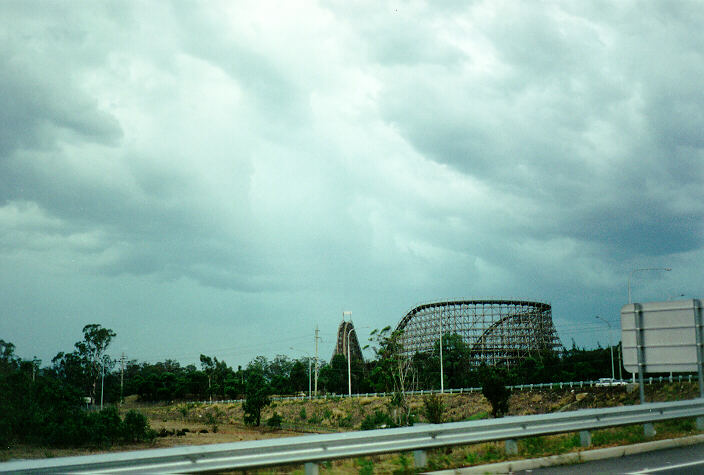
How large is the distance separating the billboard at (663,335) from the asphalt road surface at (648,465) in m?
3.40

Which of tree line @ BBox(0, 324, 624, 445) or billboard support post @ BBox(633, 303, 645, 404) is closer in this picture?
billboard support post @ BBox(633, 303, 645, 404)

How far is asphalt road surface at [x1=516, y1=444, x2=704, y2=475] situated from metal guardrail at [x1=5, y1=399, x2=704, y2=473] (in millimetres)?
1001

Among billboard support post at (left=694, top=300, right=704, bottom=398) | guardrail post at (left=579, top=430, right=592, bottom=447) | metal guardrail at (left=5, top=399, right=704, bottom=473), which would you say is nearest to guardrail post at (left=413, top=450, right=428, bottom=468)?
metal guardrail at (left=5, top=399, right=704, bottom=473)

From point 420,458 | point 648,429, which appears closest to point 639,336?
point 648,429

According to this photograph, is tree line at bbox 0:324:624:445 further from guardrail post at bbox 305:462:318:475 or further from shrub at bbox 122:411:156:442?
guardrail post at bbox 305:462:318:475

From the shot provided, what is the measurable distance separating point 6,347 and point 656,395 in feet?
201

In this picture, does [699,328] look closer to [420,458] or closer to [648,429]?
[648,429]

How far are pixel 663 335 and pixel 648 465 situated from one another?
5.83 meters

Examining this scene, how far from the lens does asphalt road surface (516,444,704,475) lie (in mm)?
10422

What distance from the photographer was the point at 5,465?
7770 millimetres

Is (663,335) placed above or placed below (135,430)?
above

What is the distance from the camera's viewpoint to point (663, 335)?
1602 cm

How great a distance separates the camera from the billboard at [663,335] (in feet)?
51.4

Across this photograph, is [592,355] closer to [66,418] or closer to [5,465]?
[66,418]
